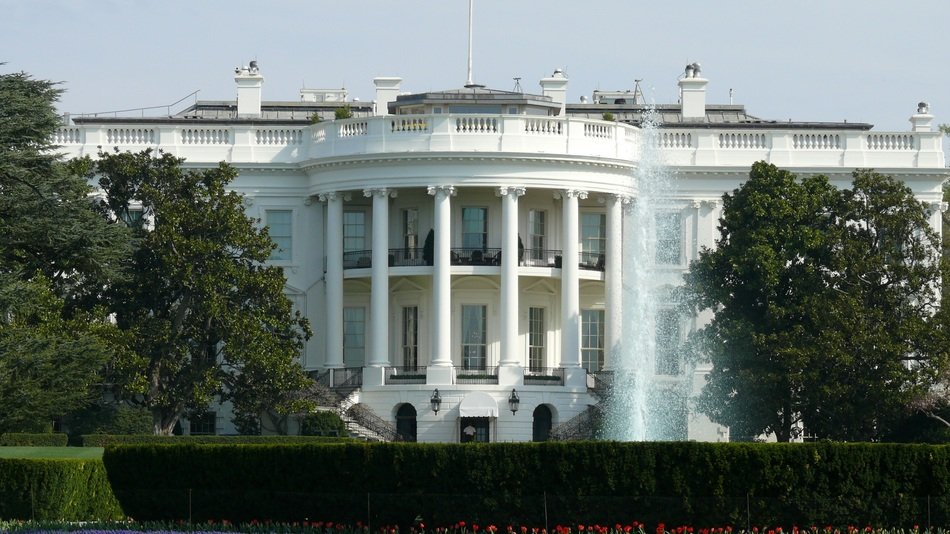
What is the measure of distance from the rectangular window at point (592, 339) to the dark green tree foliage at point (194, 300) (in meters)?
11.3

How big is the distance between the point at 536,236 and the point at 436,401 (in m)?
7.51

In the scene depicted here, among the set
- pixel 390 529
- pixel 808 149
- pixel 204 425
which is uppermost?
pixel 808 149

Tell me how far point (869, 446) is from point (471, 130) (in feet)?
112

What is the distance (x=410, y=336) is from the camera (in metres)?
75.0

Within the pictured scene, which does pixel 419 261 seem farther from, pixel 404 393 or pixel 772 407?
pixel 772 407

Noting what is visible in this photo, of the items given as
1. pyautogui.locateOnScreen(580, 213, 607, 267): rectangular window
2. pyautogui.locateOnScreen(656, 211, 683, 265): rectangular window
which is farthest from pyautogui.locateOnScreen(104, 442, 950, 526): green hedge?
pyautogui.locateOnScreen(656, 211, 683, 265): rectangular window

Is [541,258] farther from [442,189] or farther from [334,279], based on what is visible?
[334,279]

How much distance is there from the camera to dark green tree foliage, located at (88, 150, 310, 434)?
6600 centimetres

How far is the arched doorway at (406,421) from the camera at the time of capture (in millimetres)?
71500

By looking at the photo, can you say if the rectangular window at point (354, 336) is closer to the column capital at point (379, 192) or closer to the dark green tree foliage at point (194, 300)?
the column capital at point (379, 192)

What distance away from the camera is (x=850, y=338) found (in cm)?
6294

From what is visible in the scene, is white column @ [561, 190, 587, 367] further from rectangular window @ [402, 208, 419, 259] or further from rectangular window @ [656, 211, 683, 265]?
rectangular window @ [402, 208, 419, 259]

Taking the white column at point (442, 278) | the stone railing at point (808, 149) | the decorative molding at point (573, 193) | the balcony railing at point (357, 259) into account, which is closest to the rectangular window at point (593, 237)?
the decorative molding at point (573, 193)

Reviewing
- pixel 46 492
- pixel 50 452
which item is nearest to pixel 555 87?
pixel 50 452
